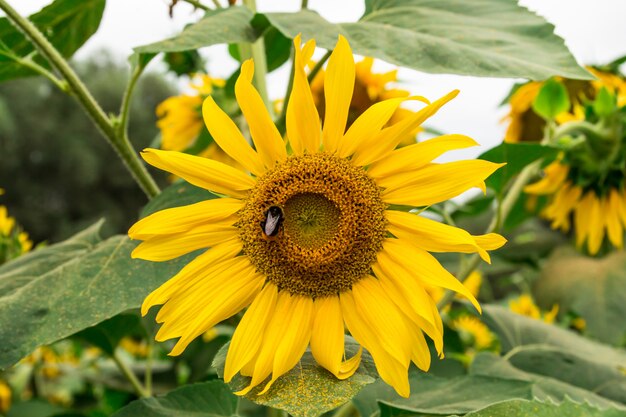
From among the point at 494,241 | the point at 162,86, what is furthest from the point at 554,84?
the point at 162,86

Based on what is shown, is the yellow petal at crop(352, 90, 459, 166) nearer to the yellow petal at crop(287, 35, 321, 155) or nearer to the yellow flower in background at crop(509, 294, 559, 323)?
the yellow petal at crop(287, 35, 321, 155)

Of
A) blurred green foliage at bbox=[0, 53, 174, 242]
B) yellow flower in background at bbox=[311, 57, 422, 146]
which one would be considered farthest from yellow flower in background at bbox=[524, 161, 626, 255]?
blurred green foliage at bbox=[0, 53, 174, 242]

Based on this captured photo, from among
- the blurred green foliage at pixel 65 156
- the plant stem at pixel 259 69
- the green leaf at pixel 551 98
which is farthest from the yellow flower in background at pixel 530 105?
the blurred green foliage at pixel 65 156

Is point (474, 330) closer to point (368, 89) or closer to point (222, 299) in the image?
point (368, 89)

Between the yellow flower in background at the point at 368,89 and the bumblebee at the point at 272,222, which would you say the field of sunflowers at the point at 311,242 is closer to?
the bumblebee at the point at 272,222

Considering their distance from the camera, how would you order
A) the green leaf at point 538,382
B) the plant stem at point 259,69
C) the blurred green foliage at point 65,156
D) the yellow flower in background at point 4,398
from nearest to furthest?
the green leaf at point 538,382 < the plant stem at point 259,69 < the yellow flower in background at point 4,398 < the blurred green foliage at point 65,156

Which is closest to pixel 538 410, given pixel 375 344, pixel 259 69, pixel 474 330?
pixel 375 344
